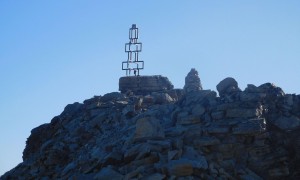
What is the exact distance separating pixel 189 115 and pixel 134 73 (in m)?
11.2

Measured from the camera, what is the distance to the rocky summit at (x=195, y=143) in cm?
1395

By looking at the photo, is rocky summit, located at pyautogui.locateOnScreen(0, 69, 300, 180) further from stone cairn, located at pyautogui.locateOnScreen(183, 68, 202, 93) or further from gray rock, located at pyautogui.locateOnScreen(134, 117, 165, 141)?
stone cairn, located at pyautogui.locateOnScreen(183, 68, 202, 93)

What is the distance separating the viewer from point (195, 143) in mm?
15156

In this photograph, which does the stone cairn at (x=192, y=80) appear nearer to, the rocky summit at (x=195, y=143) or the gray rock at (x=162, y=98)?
the gray rock at (x=162, y=98)

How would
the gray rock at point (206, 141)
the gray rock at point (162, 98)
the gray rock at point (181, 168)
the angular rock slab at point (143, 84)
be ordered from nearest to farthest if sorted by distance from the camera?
the gray rock at point (181, 168)
the gray rock at point (206, 141)
the gray rock at point (162, 98)
the angular rock slab at point (143, 84)

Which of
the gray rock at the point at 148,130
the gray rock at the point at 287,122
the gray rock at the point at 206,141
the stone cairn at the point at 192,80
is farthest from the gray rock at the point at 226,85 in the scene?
the stone cairn at the point at 192,80

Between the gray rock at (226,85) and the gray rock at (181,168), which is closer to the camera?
the gray rock at (181,168)

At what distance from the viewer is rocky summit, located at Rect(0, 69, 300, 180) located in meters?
14.0

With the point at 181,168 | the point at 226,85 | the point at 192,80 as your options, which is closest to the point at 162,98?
the point at 226,85

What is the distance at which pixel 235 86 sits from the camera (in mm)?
18641

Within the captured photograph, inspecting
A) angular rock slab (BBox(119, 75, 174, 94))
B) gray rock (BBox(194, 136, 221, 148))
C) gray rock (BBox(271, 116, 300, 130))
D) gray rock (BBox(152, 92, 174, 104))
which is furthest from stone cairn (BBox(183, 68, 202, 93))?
gray rock (BBox(194, 136, 221, 148))

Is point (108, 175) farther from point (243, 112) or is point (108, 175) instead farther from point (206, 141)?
point (243, 112)

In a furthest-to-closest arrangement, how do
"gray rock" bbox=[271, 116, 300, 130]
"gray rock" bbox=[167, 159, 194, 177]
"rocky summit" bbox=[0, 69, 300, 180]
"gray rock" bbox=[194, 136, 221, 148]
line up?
"gray rock" bbox=[271, 116, 300, 130] → "gray rock" bbox=[194, 136, 221, 148] → "rocky summit" bbox=[0, 69, 300, 180] → "gray rock" bbox=[167, 159, 194, 177]

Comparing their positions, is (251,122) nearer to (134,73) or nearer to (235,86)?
(235,86)
